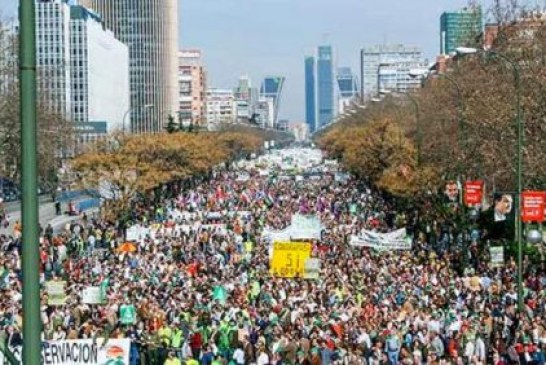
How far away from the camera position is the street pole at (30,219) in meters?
6.23

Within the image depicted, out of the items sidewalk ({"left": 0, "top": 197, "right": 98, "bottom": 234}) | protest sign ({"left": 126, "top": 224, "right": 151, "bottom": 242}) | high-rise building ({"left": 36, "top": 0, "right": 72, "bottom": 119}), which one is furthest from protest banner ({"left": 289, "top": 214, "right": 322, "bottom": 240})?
high-rise building ({"left": 36, "top": 0, "right": 72, "bottom": 119})

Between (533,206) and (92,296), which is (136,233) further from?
(533,206)

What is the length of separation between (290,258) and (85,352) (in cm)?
1134

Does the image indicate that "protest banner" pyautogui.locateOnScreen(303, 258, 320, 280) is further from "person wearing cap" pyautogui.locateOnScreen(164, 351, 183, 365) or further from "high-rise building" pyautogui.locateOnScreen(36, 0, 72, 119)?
"high-rise building" pyautogui.locateOnScreen(36, 0, 72, 119)

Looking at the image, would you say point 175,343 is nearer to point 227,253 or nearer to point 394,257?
point 394,257

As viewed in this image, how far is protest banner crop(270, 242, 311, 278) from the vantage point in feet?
100

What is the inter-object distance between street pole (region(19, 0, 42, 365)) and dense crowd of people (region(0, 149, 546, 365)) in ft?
26.1

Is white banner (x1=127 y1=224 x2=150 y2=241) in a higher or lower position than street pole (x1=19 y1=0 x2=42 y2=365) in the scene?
lower

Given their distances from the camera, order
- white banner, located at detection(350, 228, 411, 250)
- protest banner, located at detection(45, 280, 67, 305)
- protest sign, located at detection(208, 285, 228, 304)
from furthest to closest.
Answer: white banner, located at detection(350, 228, 411, 250) < protest sign, located at detection(208, 285, 228, 304) < protest banner, located at detection(45, 280, 67, 305)

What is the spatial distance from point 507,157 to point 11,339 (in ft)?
71.2

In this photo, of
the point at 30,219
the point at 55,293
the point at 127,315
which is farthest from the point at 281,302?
the point at 30,219

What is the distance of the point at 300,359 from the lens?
864 inches

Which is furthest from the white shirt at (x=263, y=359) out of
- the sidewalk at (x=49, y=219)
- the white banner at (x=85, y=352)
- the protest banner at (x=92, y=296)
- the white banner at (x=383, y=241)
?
the sidewalk at (x=49, y=219)

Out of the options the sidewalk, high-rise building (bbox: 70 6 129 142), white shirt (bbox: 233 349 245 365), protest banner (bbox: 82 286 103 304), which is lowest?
the sidewalk
